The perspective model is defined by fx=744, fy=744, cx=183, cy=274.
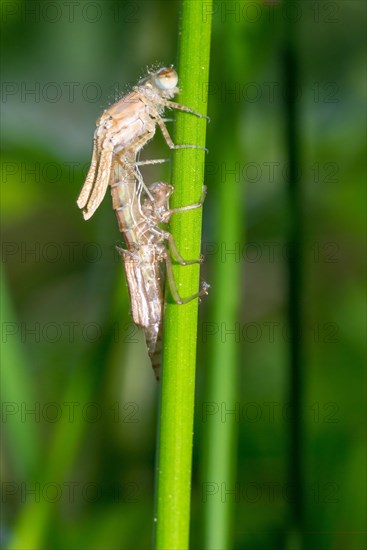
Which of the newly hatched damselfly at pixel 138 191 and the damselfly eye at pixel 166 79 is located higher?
the damselfly eye at pixel 166 79

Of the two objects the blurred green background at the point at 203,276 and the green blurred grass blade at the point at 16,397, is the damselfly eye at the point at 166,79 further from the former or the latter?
the green blurred grass blade at the point at 16,397

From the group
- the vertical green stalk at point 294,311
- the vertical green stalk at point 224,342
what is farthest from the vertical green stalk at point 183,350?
the vertical green stalk at point 294,311

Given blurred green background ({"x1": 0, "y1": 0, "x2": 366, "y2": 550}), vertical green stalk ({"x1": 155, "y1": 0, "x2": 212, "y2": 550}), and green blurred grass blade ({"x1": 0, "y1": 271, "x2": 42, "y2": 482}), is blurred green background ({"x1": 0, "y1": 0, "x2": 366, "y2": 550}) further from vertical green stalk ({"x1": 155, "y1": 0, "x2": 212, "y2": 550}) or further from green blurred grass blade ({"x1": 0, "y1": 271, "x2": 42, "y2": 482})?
vertical green stalk ({"x1": 155, "y1": 0, "x2": 212, "y2": 550})

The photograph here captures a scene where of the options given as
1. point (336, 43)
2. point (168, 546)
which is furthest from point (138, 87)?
point (336, 43)

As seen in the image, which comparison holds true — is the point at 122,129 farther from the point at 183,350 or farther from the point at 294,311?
the point at 183,350

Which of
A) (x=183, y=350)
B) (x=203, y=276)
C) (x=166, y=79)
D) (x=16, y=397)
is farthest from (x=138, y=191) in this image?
(x=203, y=276)

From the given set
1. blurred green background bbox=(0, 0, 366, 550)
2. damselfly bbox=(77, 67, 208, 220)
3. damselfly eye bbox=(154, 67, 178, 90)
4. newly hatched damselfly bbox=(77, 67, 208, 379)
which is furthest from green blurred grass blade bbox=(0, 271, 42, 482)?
damselfly eye bbox=(154, 67, 178, 90)
